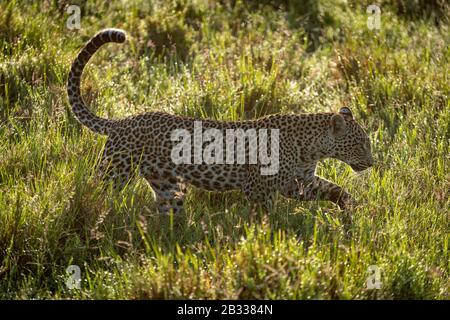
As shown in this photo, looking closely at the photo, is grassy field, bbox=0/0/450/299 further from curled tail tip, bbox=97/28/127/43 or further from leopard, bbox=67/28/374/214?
curled tail tip, bbox=97/28/127/43

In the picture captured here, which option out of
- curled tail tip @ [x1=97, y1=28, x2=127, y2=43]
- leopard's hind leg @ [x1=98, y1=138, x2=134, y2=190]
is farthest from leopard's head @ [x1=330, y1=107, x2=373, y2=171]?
curled tail tip @ [x1=97, y1=28, x2=127, y2=43]

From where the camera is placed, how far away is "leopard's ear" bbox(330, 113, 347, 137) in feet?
23.7

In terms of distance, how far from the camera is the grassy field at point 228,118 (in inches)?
228

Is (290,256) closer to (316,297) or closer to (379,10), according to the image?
(316,297)

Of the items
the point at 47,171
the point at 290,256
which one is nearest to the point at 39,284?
the point at 47,171

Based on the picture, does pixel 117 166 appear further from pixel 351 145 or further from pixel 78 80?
pixel 351 145

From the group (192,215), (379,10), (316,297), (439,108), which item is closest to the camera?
(316,297)

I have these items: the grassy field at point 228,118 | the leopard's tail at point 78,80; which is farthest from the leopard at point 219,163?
the grassy field at point 228,118

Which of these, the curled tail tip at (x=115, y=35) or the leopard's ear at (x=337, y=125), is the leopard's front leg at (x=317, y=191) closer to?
the leopard's ear at (x=337, y=125)

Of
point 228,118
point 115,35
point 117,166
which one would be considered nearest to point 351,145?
point 228,118

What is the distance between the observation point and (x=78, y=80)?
24.1 ft

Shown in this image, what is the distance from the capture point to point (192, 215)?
6.92 meters

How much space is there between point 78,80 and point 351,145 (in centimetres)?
224

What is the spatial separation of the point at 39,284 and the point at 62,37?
427cm
